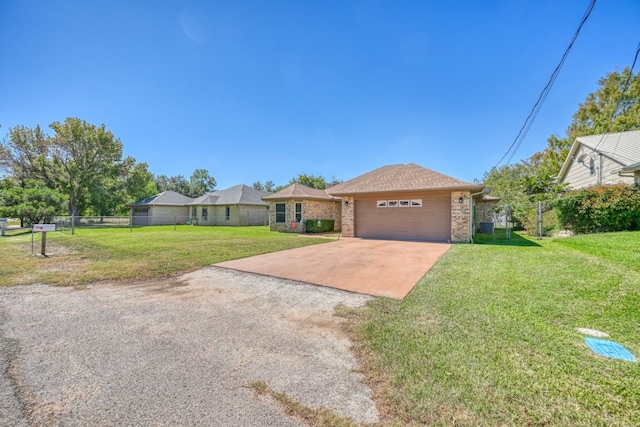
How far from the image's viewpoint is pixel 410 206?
1354cm

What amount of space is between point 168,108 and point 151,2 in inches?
307

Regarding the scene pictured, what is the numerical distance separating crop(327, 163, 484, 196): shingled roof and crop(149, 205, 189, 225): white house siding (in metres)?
21.8

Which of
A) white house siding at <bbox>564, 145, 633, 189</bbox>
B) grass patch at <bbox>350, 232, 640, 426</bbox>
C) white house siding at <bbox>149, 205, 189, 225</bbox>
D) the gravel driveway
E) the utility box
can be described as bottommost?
the gravel driveway

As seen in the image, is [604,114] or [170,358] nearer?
[170,358]

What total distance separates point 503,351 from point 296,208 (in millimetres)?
16411

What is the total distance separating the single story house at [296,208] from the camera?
18312 mm

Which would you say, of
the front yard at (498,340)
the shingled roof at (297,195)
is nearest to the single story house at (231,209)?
the shingled roof at (297,195)

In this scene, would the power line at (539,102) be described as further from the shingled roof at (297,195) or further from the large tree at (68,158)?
the large tree at (68,158)

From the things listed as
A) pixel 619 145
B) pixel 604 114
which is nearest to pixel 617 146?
pixel 619 145

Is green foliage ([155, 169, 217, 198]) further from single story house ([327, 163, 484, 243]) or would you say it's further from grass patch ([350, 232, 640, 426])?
grass patch ([350, 232, 640, 426])

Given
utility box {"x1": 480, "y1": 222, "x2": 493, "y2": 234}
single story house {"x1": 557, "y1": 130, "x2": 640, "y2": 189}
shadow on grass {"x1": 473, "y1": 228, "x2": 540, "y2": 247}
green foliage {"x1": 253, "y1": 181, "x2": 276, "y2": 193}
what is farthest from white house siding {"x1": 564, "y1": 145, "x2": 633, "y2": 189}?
green foliage {"x1": 253, "y1": 181, "x2": 276, "y2": 193}

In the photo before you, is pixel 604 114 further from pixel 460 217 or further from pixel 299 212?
pixel 299 212

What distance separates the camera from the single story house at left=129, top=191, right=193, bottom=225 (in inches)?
1081

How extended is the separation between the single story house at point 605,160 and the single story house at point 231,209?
23408mm
